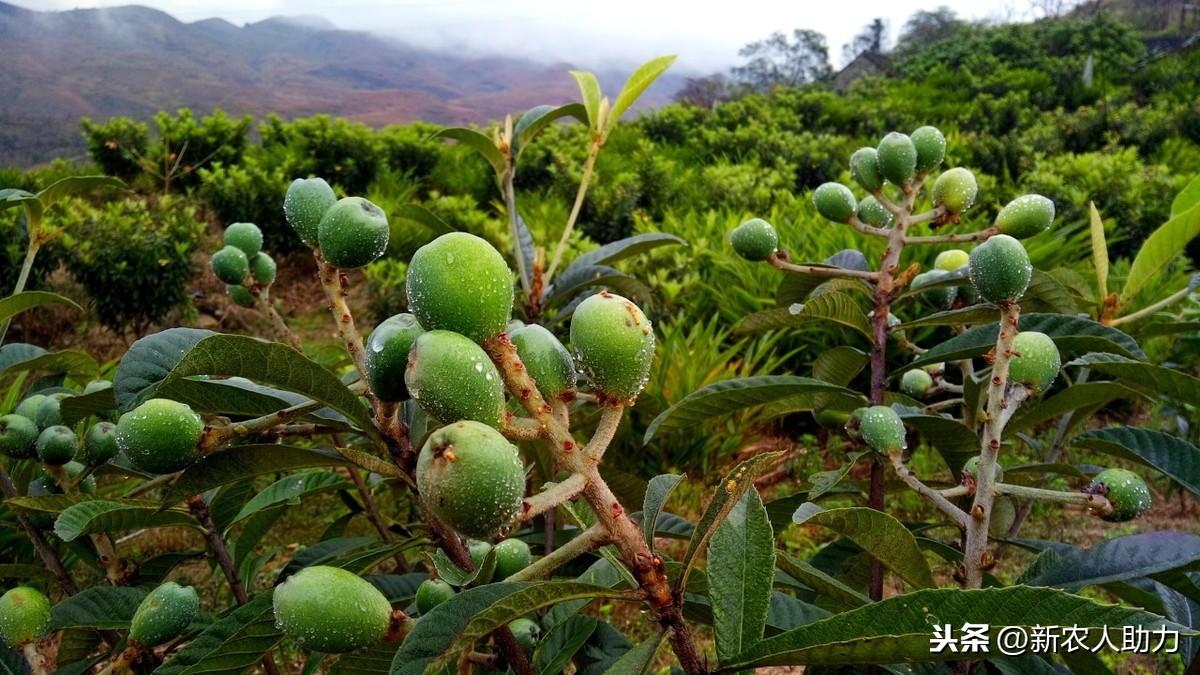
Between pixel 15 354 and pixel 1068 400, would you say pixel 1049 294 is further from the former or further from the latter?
pixel 15 354

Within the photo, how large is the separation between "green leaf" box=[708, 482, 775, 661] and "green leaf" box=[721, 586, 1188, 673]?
5cm

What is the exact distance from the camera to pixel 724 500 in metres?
0.64

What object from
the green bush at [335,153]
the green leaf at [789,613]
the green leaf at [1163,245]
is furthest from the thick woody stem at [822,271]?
the green bush at [335,153]

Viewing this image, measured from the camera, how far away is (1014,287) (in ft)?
2.80

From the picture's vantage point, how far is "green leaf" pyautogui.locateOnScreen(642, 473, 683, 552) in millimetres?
699

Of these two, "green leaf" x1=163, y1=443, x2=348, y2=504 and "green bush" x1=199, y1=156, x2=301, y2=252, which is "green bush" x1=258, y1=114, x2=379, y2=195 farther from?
"green leaf" x1=163, y1=443, x2=348, y2=504

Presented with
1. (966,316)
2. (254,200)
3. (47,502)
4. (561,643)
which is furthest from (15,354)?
(254,200)

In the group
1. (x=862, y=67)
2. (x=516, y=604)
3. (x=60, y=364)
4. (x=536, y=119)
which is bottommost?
(x=60, y=364)

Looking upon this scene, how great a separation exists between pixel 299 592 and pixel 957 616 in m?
0.49

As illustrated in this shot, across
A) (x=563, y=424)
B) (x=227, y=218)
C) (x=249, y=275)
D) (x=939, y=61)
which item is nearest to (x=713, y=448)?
(x=249, y=275)

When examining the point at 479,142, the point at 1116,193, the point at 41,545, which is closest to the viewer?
the point at 41,545

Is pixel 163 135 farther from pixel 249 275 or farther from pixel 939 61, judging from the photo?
pixel 939 61

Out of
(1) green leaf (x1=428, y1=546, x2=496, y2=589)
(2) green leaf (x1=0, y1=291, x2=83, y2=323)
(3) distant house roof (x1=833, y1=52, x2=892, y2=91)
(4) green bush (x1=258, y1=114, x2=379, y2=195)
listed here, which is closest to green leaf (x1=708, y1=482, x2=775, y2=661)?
(1) green leaf (x1=428, y1=546, x2=496, y2=589)

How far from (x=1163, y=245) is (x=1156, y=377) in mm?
373
